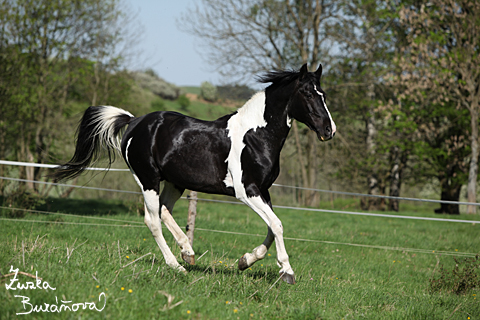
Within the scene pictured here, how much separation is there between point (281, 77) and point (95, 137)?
2.81 metres

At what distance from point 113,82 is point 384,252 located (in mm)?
16321

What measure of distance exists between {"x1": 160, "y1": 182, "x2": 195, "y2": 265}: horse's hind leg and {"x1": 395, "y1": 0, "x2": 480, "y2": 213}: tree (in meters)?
14.5

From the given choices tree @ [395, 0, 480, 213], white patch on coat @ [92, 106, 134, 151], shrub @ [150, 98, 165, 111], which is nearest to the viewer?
white patch on coat @ [92, 106, 134, 151]

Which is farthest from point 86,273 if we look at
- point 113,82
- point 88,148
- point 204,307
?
point 113,82

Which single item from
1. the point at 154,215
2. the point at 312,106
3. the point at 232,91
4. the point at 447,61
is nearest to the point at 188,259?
the point at 154,215

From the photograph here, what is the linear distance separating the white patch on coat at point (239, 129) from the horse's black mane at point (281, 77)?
0.17m

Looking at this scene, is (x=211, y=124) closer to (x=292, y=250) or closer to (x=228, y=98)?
(x=292, y=250)

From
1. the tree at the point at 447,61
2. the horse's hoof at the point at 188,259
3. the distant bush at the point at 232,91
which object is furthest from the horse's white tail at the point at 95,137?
the tree at the point at 447,61

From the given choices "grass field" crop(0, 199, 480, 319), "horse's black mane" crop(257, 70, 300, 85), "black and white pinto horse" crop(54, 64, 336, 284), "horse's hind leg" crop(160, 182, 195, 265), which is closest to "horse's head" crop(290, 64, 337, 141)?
"black and white pinto horse" crop(54, 64, 336, 284)

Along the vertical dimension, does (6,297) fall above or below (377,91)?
below

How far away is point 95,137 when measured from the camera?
5926 mm

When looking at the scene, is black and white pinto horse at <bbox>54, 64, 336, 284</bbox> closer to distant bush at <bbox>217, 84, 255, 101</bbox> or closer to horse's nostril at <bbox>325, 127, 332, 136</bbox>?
horse's nostril at <bbox>325, 127, 332, 136</bbox>

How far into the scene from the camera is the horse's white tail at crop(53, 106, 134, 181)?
5.84 metres

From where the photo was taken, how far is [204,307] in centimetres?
339
